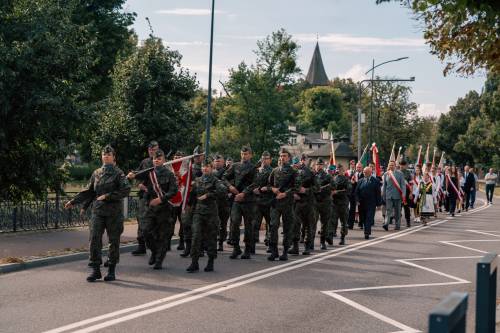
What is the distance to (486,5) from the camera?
6.89 m

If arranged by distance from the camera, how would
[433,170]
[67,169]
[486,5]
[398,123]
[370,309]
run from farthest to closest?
[398,123], [433,170], [67,169], [370,309], [486,5]

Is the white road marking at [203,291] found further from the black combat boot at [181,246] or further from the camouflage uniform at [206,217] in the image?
the black combat boot at [181,246]

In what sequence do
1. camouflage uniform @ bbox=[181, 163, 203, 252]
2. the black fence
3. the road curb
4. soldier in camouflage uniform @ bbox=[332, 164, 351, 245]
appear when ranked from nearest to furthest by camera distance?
the road curb < camouflage uniform @ bbox=[181, 163, 203, 252] < the black fence < soldier in camouflage uniform @ bbox=[332, 164, 351, 245]

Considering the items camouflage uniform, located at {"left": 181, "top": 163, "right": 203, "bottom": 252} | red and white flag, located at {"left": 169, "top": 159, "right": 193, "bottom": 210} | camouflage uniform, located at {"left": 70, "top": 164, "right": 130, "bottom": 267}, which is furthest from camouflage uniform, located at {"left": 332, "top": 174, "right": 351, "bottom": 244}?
camouflage uniform, located at {"left": 70, "top": 164, "right": 130, "bottom": 267}

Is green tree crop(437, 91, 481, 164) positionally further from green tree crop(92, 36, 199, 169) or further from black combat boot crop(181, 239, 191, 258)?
black combat boot crop(181, 239, 191, 258)

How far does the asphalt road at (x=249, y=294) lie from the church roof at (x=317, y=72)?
14295 cm

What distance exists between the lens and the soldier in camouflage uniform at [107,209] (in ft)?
33.4

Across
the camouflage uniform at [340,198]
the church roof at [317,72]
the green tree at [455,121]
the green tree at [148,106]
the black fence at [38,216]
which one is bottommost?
the black fence at [38,216]

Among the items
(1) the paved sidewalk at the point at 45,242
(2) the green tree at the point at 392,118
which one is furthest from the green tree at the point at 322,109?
(1) the paved sidewalk at the point at 45,242

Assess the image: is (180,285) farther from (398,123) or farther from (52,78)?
(398,123)

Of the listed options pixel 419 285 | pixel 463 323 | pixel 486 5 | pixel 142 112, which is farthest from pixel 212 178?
pixel 142 112

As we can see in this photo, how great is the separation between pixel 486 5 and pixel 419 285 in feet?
15.0

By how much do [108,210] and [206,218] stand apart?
173 centimetres

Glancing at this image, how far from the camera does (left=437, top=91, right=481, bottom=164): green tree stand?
4156 inches
